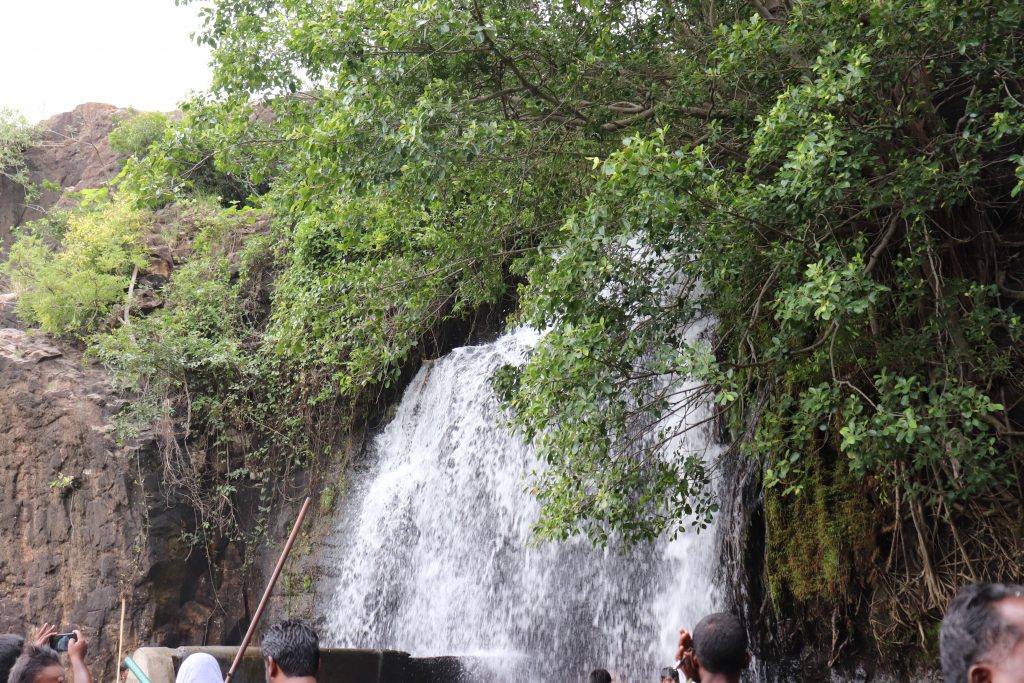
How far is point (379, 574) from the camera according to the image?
1219 cm

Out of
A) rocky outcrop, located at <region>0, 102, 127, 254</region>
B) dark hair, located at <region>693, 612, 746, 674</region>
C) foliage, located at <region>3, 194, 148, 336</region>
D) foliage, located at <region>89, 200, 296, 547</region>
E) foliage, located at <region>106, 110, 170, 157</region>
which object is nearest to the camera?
dark hair, located at <region>693, 612, 746, 674</region>

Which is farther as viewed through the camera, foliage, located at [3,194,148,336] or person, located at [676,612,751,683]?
foliage, located at [3,194,148,336]

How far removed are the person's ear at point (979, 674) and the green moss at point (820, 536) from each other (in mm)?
6437

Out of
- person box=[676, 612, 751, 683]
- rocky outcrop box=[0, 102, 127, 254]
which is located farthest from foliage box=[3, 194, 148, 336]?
person box=[676, 612, 751, 683]

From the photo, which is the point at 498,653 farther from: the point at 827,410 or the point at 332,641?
the point at 827,410

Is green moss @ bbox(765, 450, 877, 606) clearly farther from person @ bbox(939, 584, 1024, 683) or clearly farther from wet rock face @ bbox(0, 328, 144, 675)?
wet rock face @ bbox(0, 328, 144, 675)

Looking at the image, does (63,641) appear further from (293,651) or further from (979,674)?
(979,674)

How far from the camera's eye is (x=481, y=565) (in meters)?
10.9

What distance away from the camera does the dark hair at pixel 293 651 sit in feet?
9.14

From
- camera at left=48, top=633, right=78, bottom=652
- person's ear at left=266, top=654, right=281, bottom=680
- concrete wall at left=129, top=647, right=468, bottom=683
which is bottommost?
concrete wall at left=129, top=647, right=468, bottom=683

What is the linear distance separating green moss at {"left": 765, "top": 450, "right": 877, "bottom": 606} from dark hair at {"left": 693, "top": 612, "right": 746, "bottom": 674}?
557cm

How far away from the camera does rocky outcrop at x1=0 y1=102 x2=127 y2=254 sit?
66.0ft

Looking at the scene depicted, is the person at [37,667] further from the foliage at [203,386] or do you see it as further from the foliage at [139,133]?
the foliage at [139,133]

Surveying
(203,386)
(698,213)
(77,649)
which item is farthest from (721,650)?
(203,386)
